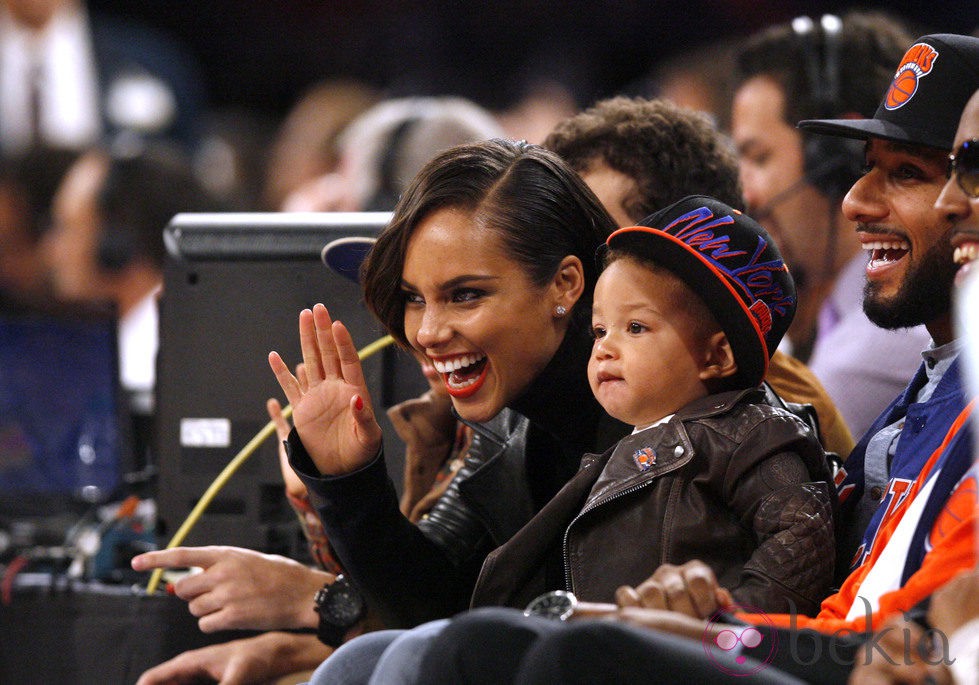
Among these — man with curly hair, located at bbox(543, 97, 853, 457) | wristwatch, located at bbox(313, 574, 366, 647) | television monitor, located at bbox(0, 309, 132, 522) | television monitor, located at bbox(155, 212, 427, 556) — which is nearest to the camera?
wristwatch, located at bbox(313, 574, 366, 647)

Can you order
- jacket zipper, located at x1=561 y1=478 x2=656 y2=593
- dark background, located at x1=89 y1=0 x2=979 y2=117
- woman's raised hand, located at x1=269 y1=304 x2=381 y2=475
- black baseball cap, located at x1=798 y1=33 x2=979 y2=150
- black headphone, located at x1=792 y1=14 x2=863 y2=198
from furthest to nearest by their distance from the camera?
dark background, located at x1=89 y1=0 x2=979 y2=117 < black headphone, located at x1=792 y1=14 x2=863 y2=198 < woman's raised hand, located at x1=269 y1=304 x2=381 y2=475 < black baseball cap, located at x1=798 y1=33 x2=979 y2=150 < jacket zipper, located at x1=561 y1=478 x2=656 y2=593

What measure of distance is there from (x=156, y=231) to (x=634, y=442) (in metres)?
2.33

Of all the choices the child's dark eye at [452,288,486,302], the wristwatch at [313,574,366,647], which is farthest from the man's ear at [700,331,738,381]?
the wristwatch at [313,574,366,647]

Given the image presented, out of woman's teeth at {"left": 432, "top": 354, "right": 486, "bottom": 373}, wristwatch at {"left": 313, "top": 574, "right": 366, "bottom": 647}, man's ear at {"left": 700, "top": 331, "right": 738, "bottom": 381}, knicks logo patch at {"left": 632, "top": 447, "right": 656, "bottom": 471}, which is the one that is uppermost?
man's ear at {"left": 700, "top": 331, "right": 738, "bottom": 381}

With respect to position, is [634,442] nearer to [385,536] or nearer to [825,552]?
[825,552]

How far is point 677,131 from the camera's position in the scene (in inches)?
84.0

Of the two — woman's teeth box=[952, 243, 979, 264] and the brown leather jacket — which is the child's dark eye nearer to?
the brown leather jacket

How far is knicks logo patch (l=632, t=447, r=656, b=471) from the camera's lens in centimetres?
153

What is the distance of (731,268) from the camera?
5.18ft

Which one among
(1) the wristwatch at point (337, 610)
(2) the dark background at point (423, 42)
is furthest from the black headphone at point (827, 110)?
(2) the dark background at point (423, 42)

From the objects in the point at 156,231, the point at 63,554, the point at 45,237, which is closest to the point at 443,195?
the point at 63,554

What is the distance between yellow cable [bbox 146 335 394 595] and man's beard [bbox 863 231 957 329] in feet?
2.68

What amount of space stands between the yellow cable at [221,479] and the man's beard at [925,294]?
2.68 ft

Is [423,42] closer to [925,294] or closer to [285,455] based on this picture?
[285,455]
